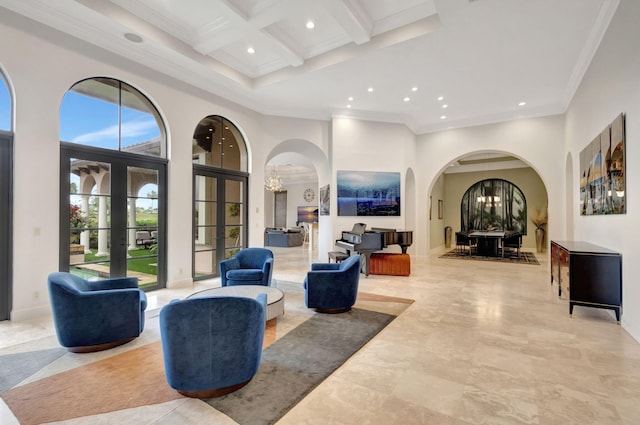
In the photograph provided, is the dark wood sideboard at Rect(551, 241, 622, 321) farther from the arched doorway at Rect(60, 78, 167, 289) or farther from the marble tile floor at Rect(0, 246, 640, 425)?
the arched doorway at Rect(60, 78, 167, 289)

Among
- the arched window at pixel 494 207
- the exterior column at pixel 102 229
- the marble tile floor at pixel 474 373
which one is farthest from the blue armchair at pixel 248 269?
the arched window at pixel 494 207

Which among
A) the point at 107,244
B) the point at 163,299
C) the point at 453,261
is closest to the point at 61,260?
the point at 107,244

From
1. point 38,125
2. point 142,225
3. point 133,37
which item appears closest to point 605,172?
point 133,37

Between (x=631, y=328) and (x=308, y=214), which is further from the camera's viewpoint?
(x=308, y=214)

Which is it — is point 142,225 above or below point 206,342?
above

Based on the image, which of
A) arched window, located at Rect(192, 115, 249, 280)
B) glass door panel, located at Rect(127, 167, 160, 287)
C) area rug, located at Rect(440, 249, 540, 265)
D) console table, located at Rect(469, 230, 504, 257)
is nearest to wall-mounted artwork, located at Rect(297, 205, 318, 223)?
area rug, located at Rect(440, 249, 540, 265)

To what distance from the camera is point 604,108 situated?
178 inches

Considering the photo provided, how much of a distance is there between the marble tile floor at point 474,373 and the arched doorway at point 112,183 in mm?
1096

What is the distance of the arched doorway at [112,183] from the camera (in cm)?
460

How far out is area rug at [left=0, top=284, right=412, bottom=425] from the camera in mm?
2219

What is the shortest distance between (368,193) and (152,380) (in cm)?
699

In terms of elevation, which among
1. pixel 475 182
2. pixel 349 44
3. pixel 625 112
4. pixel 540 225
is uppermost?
pixel 349 44

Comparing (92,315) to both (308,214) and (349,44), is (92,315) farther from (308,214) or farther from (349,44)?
(308,214)

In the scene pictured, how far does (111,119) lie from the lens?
5.12m
